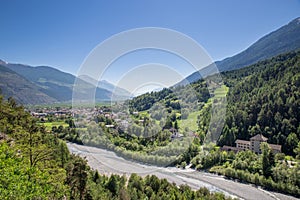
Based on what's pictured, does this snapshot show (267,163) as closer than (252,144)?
Yes

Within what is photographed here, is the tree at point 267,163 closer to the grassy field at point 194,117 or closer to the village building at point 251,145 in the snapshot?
the grassy field at point 194,117

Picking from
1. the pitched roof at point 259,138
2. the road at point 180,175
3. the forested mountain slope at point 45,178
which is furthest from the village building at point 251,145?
the forested mountain slope at point 45,178

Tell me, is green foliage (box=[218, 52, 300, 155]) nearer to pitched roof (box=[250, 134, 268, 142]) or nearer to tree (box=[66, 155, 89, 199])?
pitched roof (box=[250, 134, 268, 142])

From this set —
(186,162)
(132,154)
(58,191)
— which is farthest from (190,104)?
(58,191)

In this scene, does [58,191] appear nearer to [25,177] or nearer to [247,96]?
[25,177]

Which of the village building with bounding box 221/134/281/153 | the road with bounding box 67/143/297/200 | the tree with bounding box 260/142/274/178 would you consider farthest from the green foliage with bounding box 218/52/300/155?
the road with bounding box 67/143/297/200

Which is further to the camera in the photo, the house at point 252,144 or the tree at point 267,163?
the house at point 252,144

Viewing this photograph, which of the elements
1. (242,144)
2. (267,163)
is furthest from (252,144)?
(267,163)

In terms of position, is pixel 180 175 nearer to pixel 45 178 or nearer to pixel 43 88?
pixel 45 178
